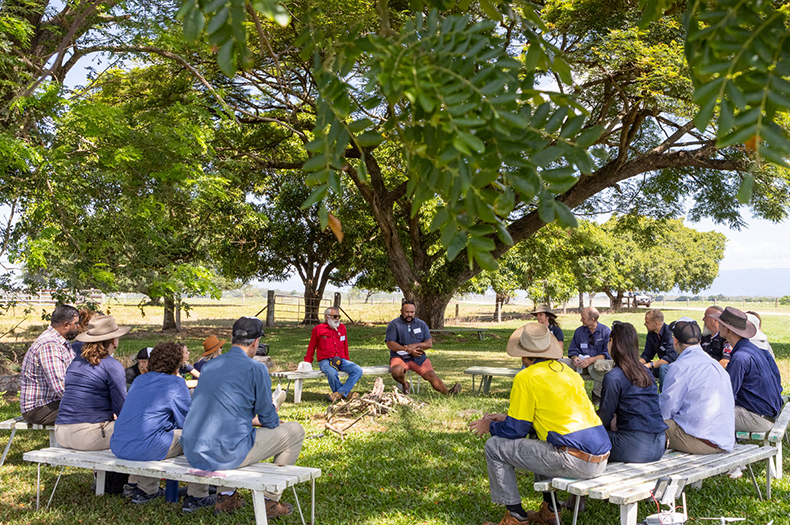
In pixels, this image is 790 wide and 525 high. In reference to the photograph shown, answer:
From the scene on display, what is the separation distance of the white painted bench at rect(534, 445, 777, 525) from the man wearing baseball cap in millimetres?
108

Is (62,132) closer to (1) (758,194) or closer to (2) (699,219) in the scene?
(1) (758,194)

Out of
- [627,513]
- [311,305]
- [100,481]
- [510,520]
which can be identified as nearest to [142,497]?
[100,481]

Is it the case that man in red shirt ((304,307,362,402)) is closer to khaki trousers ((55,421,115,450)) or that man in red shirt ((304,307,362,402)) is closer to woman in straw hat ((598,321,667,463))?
khaki trousers ((55,421,115,450))

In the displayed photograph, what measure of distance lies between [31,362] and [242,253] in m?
21.8

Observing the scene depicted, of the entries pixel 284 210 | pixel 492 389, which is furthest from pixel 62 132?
pixel 284 210

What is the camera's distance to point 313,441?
745cm

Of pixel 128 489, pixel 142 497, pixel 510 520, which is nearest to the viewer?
pixel 510 520

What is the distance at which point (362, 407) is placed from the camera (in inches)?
342

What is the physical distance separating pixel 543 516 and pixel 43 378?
16.0 ft

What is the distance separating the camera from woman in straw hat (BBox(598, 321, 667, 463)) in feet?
15.8

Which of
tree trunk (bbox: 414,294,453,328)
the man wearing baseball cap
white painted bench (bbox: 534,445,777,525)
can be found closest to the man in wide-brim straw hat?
white painted bench (bbox: 534,445,777,525)

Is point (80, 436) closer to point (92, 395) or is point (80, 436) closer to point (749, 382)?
point (92, 395)

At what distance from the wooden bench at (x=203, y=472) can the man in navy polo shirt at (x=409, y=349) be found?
17.3 feet

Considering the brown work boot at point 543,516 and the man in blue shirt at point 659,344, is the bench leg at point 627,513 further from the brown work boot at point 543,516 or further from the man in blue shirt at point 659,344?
the man in blue shirt at point 659,344
